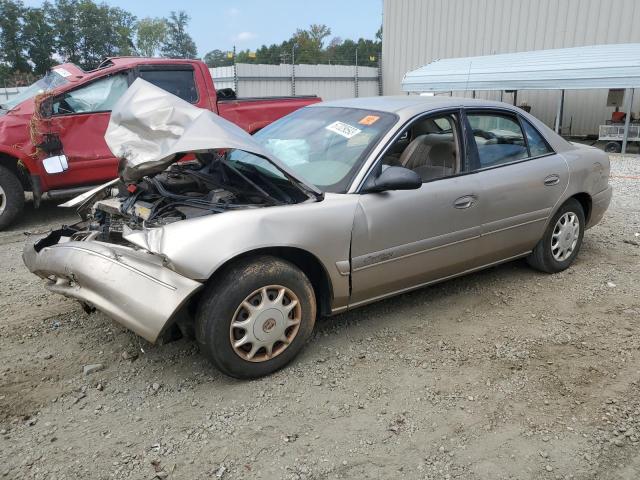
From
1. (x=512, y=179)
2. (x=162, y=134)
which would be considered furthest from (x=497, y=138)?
(x=162, y=134)

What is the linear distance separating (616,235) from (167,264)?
5080 millimetres

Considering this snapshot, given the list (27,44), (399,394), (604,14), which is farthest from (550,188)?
(27,44)

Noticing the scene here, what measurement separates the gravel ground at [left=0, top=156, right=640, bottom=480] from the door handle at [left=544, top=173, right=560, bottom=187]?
92cm

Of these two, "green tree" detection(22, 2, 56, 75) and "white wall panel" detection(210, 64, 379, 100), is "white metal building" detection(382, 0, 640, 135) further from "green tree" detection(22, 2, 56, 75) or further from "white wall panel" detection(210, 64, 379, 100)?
"green tree" detection(22, 2, 56, 75)

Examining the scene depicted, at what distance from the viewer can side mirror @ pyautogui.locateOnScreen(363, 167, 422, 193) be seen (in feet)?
10.4

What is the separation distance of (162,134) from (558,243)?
3.37 m

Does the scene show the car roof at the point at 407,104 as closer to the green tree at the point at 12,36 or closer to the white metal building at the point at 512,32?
the white metal building at the point at 512,32

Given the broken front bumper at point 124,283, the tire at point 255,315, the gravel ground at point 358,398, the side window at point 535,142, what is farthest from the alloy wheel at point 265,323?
the side window at point 535,142

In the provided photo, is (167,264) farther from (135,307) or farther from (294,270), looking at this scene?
(294,270)

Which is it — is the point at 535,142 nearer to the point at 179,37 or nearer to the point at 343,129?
the point at 343,129

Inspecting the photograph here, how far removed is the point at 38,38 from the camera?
152 feet

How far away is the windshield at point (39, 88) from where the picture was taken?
670 centimetres

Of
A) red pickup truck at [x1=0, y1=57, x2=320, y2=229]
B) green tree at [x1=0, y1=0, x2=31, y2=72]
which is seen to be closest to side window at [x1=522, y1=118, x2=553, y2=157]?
red pickup truck at [x1=0, y1=57, x2=320, y2=229]

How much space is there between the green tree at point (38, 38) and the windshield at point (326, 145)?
49.7 metres
